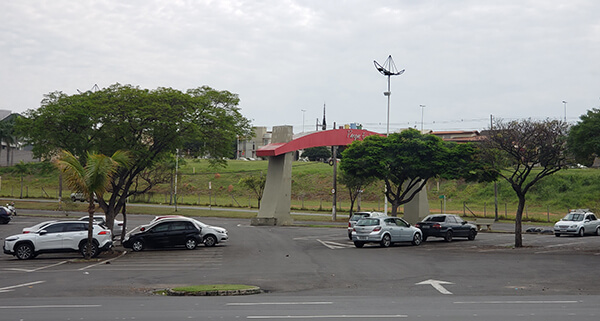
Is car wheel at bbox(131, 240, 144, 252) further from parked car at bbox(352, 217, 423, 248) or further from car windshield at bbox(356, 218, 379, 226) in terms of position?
car windshield at bbox(356, 218, 379, 226)

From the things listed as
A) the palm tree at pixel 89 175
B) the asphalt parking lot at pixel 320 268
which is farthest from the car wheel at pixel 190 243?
the palm tree at pixel 89 175

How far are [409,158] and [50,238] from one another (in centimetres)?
2057

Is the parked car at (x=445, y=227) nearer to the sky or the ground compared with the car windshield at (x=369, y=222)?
nearer to the ground

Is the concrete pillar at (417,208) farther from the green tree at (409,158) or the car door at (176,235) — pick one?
the car door at (176,235)

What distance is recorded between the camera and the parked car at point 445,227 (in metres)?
32.0

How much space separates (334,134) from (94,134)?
58.2ft

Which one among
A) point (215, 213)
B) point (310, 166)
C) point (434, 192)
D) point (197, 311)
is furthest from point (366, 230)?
point (310, 166)

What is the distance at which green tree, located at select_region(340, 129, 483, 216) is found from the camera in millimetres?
34625

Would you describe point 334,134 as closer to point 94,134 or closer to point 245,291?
point 94,134

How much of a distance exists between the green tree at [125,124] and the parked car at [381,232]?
26.9ft

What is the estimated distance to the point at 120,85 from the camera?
95.6 ft

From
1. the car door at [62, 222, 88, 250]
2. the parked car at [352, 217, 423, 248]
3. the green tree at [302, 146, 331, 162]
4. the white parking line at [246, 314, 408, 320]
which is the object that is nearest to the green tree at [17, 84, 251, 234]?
the car door at [62, 222, 88, 250]

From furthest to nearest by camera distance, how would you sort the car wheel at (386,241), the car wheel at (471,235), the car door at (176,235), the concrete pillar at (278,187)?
the concrete pillar at (278,187)
the car wheel at (471,235)
the car wheel at (386,241)
the car door at (176,235)

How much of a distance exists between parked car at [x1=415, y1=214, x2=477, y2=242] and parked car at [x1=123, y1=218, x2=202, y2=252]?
12943 millimetres
